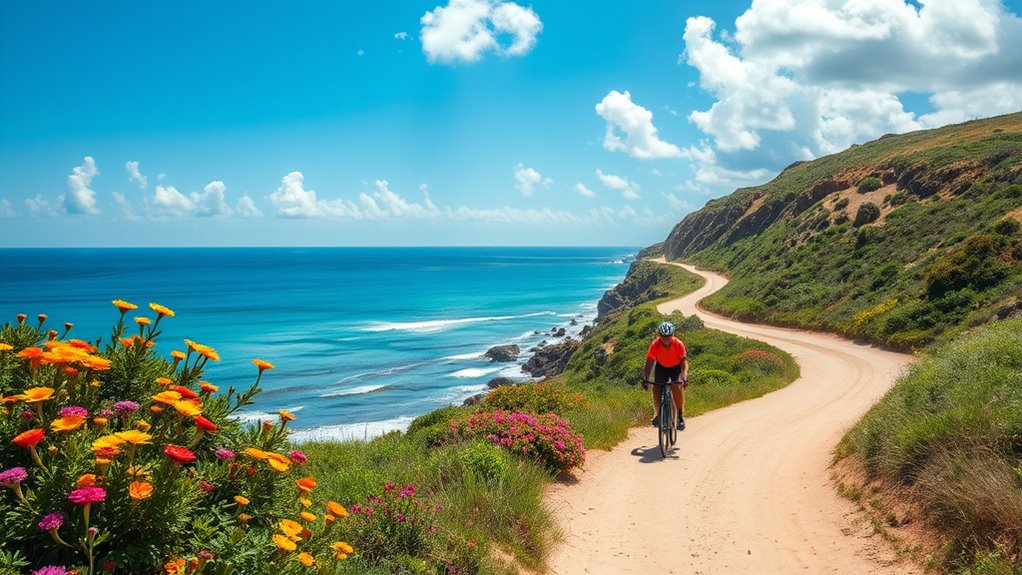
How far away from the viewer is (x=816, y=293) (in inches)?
1511

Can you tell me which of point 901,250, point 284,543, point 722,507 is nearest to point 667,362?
point 722,507

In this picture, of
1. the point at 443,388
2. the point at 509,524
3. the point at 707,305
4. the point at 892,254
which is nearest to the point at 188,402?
the point at 509,524

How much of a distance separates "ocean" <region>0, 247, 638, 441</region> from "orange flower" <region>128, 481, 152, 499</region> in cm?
668

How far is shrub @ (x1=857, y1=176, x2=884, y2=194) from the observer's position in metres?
55.2

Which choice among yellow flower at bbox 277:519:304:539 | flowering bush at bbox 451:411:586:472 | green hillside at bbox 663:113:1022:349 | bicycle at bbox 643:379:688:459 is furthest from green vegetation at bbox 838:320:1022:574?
green hillside at bbox 663:113:1022:349

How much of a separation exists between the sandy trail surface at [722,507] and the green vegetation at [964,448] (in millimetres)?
572

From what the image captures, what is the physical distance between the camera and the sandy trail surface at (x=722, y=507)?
19.1 ft

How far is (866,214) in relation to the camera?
48.9 metres

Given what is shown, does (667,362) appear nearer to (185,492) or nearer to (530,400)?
(530,400)

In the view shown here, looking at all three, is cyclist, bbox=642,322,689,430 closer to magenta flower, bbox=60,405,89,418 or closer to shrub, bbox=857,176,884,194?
magenta flower, bbox=60,405,89,418

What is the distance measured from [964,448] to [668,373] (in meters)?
4.48

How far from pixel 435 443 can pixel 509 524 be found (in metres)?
3.65

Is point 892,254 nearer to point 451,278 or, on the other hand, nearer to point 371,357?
point 371,357

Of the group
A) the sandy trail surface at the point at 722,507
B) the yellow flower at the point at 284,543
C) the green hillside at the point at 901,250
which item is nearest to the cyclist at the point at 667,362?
the sandy trail surface at the point at 722,507
